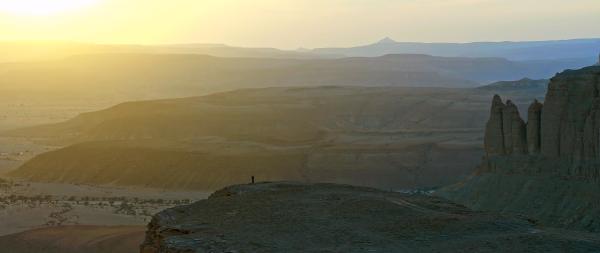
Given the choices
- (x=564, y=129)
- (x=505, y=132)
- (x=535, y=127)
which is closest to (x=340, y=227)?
(x=564, y=129)

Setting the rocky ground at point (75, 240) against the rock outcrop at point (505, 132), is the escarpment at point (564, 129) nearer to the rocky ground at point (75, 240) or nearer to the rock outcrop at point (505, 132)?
the rock outcrop at point (505, 132)

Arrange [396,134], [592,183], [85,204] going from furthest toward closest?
[396,134] → [85,204] → [592,183]

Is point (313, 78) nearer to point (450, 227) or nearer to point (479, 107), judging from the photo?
point (479, 107)

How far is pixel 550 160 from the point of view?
32062 millimetres

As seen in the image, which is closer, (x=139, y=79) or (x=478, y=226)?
(x=478, y=226)

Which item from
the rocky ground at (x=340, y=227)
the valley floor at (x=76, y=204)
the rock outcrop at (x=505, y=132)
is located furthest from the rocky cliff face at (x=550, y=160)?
the valley floor at (x=76, y=204)

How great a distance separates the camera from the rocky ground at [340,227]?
1619 centimetres

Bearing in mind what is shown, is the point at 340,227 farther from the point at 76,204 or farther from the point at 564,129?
the point at 76,204

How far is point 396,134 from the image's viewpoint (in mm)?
66938

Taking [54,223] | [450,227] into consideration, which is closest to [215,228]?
[450,227]

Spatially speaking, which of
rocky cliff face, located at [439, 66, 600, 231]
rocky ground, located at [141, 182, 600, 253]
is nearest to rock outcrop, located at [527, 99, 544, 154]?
rocky cliff face, located at [439, 66, 600, 231]

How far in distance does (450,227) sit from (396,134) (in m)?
49.5

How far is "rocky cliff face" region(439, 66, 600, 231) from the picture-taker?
96.2 feet

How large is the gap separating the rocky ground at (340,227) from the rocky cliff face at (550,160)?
391 inches
